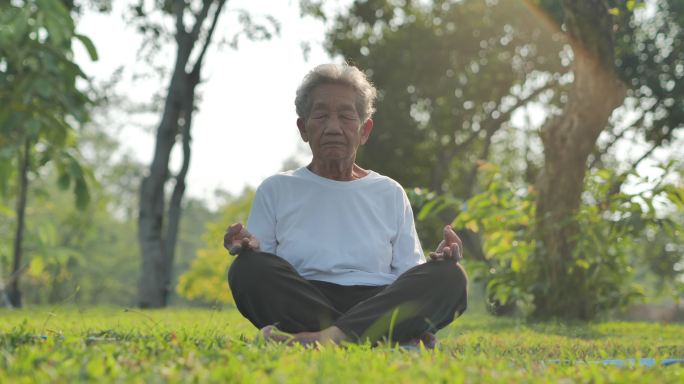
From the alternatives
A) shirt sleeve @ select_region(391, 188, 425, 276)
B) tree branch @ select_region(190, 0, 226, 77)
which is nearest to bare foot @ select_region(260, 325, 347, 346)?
shirt sleeve @ select_region(391, 188, 425, 276)

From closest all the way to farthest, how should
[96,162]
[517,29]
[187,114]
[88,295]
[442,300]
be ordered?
1. [442,300]
2. [187,114]
3. [517,29]
4. [96,162]
5. [88,295]

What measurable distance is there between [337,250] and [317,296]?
0.31m

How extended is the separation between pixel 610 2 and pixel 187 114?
837 centimetres

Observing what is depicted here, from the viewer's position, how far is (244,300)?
3.93 metres

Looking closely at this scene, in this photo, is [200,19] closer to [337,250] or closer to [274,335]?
[337,250]

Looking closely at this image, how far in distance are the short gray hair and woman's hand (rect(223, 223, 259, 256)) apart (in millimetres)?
830

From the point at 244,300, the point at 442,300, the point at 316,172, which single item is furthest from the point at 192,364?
the point at 316,172

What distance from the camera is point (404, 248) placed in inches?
171

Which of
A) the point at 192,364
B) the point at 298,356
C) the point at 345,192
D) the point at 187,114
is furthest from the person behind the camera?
the point at 187,114

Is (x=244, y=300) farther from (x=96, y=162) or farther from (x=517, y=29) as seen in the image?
(x=96, y=162)

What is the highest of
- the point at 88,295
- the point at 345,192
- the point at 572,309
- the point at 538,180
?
the point at 538,180

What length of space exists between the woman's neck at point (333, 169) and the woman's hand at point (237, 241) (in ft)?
2.27

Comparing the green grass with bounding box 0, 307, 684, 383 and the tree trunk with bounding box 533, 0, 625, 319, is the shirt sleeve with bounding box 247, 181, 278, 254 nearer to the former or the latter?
the green grass with bounding box 0, 307, 684, 383

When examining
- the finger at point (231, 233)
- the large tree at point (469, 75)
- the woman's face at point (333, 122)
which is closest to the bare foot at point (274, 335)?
the finger at point (231, 233)
